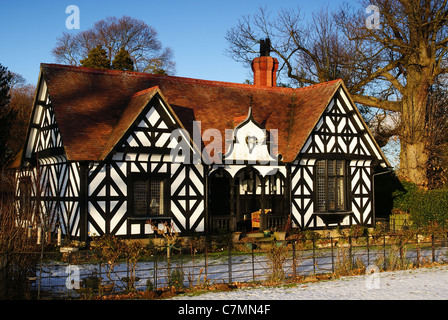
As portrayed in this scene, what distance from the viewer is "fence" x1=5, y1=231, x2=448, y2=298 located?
11.6m

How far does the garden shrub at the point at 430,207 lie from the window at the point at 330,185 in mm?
3301

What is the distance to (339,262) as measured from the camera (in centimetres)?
1360

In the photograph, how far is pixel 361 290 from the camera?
11.7m

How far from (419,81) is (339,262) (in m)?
16.8

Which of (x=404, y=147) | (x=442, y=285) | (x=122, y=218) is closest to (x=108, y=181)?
(x=122, y=218)

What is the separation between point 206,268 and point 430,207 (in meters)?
14.3

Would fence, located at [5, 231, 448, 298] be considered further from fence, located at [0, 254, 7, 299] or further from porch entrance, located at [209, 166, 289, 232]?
porch entrance, located at [209, 166, 289, 232]

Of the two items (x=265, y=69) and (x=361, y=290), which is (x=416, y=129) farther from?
(x=361, y=290)

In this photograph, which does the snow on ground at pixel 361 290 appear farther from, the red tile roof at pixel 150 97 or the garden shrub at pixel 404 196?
the garden shrub at pixel 404 196

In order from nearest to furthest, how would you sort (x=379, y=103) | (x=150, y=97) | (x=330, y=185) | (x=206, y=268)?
1. (x=206, y=268)
2. (x=150, y=97)
3. (x=330, y=185)
4. (x=379, y=103)

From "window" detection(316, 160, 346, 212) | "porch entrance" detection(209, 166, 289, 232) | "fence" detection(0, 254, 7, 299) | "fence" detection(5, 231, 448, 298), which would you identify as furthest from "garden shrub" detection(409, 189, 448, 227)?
"fence" detection(0, 254, 7, 299)

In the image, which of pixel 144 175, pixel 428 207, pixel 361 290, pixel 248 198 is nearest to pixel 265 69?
pixel 248 198

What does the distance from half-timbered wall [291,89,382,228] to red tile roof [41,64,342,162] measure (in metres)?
0.66

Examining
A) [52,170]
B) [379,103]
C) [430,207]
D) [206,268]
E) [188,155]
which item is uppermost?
[379,103]
